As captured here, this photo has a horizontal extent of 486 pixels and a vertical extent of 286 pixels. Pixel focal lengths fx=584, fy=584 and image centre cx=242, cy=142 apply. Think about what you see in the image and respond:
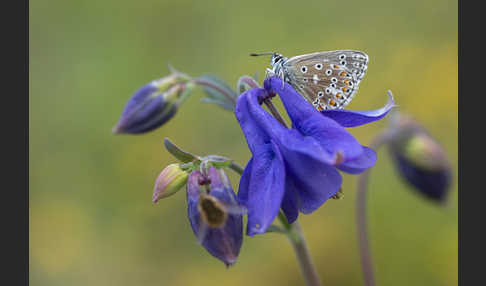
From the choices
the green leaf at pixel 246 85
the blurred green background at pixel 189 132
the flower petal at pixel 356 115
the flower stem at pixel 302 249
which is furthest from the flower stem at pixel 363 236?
the green leaf at pixel 246 85

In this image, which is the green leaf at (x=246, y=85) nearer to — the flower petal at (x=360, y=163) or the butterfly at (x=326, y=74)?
the butterfly at (x=326, y=74)

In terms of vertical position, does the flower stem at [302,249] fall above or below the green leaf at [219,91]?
below

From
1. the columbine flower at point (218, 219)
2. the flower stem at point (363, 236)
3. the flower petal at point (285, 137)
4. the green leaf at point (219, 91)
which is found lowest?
the flower stem at point (363, 236)

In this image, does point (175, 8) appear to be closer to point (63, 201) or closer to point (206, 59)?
point (206, 59)

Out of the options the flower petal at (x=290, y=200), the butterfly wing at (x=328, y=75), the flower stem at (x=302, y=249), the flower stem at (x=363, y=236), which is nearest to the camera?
the flower petal at (x=290, y=200)

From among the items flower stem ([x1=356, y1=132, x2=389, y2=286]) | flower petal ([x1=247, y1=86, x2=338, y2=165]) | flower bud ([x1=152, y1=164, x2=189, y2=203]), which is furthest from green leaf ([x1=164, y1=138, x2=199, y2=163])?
flower stem ([x1=356, y1=132, x2=389, y2=286])

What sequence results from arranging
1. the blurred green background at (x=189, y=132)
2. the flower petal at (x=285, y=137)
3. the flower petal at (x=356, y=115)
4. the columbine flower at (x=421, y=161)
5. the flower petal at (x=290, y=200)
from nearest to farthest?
the flower petal at (x=285, y=137) < the flower petal at (x=290, y=200) < the flower petal at (x=356, y=115) < the columbine flower at (x=421, y=161) < the blurred green background at (x=189, y=132)

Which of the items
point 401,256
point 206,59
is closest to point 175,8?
point 206,59
